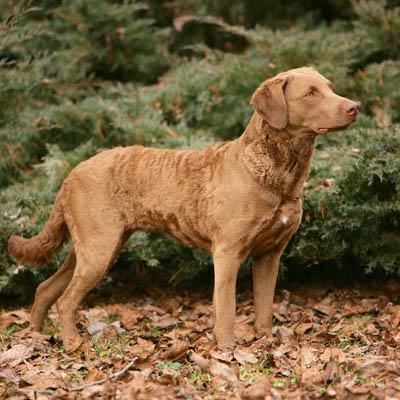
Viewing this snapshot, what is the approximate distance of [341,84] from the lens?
6.18m

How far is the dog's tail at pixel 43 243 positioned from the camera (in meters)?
4.38

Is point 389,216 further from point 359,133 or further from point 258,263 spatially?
point 258,263

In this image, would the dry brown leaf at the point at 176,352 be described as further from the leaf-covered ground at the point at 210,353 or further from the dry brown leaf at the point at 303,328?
the dry brown leaf at the point at 303,328

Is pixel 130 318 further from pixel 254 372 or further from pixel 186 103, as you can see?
pixel 186 103

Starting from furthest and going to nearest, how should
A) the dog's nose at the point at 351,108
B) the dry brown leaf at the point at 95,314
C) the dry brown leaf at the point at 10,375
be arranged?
1. the dry brown leaf at the point at 95,314
2. the dog's nose at the point at 351,108
3. the dry brown leaf at the point at 10,375

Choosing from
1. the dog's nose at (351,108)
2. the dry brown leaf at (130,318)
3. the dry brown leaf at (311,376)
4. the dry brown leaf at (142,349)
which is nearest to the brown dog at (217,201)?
the dog's nose at (351,108)

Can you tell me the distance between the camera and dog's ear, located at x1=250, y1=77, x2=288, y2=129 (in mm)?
3512

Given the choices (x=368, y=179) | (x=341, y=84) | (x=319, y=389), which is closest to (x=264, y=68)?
(x=341, y=84)

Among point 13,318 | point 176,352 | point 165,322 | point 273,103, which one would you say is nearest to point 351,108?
point 273,103

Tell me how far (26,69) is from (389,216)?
5.25m

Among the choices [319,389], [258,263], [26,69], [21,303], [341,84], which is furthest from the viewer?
[26,69]

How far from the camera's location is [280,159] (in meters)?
3.63

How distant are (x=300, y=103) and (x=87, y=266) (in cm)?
213

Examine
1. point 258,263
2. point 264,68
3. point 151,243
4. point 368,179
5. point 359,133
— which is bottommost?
point 151,243
